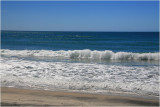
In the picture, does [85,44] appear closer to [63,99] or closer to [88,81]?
[88,81]

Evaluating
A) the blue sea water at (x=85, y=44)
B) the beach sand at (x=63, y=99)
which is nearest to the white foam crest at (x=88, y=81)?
the beach sand at (x=63, y=99)

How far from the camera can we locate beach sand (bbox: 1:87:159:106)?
5.43 m

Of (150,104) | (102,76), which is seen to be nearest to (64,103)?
(150,104)

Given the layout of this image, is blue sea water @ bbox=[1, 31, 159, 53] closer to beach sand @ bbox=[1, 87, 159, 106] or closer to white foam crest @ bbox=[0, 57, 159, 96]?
white foam crest @ bbox=[0, 57, 159, 96]

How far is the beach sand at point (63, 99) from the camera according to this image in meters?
5.43

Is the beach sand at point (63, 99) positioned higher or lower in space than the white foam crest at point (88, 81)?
lower

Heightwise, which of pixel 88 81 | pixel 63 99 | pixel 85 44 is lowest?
pixel 63 99

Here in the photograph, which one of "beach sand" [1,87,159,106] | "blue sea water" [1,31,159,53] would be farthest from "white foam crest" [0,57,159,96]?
"blue sea water" [1,31,159,53]

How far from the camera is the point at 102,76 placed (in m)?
9.14

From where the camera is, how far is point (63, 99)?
5.78 metres

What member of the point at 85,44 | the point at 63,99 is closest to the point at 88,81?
the point at 63,99

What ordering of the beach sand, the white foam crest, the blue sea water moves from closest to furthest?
the beach sand → the white foam crest → the blue sea water

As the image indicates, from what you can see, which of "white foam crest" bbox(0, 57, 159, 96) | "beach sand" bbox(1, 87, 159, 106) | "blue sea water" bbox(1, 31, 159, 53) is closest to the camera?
"beach sand" bbox(1, 87, 159, 106)

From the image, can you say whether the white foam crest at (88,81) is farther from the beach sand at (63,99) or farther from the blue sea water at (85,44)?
the blue sea water at (85,44)
